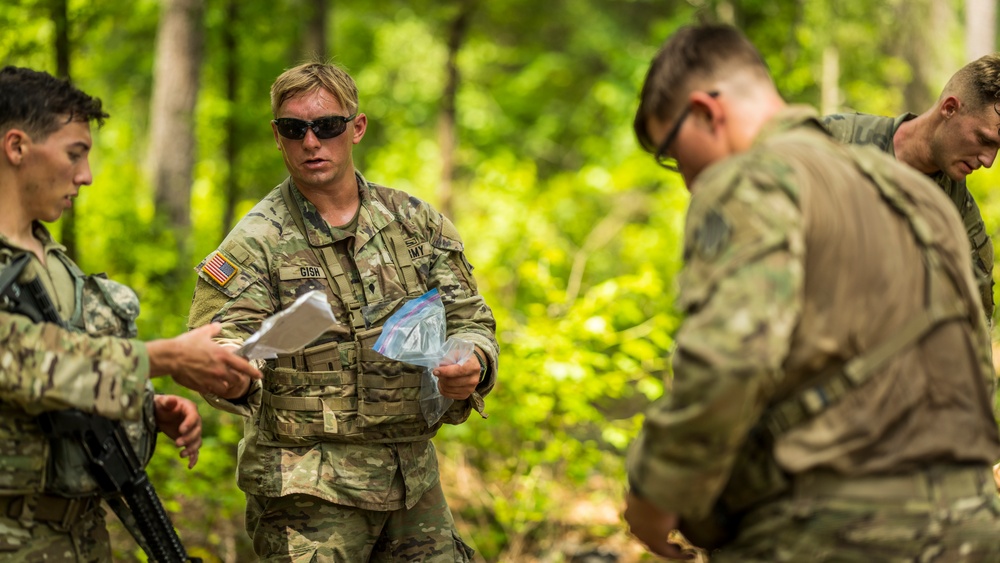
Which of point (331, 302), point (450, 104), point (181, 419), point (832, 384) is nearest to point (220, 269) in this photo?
Answer: point (331, 302)

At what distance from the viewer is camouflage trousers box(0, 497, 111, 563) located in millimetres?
2789

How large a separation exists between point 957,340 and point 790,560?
24.9 inches

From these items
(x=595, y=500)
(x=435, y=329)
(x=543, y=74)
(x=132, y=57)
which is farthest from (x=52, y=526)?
(x=543, y=74)

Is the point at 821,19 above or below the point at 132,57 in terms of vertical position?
below

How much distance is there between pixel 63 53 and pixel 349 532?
16.0ft

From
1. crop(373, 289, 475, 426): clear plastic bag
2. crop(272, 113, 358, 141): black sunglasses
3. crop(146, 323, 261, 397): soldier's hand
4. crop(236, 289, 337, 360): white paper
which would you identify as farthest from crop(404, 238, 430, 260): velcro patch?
crop(146, 323, 261, 397): soldier's hand

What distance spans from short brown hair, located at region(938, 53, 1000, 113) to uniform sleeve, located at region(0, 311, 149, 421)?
3.22 m

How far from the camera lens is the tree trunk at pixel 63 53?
22.9ft

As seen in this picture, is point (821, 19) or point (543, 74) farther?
point (543, 74)

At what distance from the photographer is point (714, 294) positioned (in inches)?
85.5

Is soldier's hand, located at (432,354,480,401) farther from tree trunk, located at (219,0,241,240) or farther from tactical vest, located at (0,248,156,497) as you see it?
tree trunk, located at (219,0,241,240)

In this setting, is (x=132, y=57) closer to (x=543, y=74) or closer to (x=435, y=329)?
(x=543, y=74)

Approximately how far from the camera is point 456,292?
4.05 m

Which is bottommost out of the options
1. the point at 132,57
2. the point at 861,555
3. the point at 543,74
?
the point at 861,555
